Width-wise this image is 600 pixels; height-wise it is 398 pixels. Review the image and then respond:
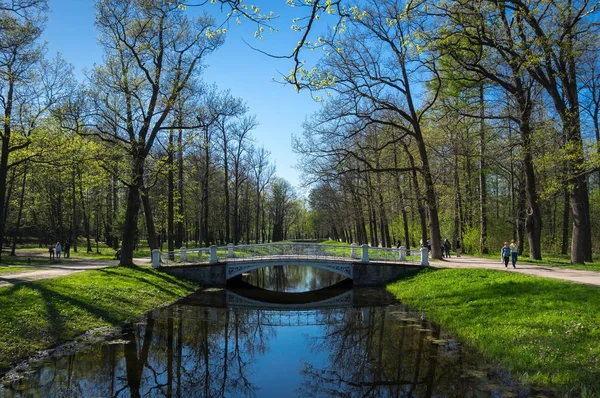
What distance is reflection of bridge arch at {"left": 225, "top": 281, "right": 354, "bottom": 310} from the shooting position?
755 inches

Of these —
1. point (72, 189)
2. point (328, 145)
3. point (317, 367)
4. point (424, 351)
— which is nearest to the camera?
point (317, 367)

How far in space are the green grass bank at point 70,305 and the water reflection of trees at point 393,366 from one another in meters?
6.92

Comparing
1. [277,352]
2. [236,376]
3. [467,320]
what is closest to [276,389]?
[236,376]

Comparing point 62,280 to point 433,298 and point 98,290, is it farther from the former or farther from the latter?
point 433,298

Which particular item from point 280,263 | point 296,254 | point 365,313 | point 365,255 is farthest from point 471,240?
point 365,313

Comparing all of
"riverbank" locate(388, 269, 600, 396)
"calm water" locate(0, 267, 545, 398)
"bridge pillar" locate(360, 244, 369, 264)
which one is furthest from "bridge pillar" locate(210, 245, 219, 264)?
"riverbank" locate(388, 269, 600, 396)

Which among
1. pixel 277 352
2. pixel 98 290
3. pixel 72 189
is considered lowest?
pixel 277 352

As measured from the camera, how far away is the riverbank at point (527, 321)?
829 cm

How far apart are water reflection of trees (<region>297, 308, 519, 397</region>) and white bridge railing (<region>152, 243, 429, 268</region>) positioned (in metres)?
10.9

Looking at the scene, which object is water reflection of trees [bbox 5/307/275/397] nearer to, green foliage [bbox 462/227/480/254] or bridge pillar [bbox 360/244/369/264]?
bridge pillar [bbox 360/244/369/264]

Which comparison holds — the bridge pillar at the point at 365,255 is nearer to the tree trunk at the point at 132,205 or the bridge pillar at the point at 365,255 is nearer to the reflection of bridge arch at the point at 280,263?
the reflection of bridge arch at the point at 280,263

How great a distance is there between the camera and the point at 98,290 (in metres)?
16.0

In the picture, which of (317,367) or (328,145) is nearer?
(317,367)

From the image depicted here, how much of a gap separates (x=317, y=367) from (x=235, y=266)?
50.2 ft
